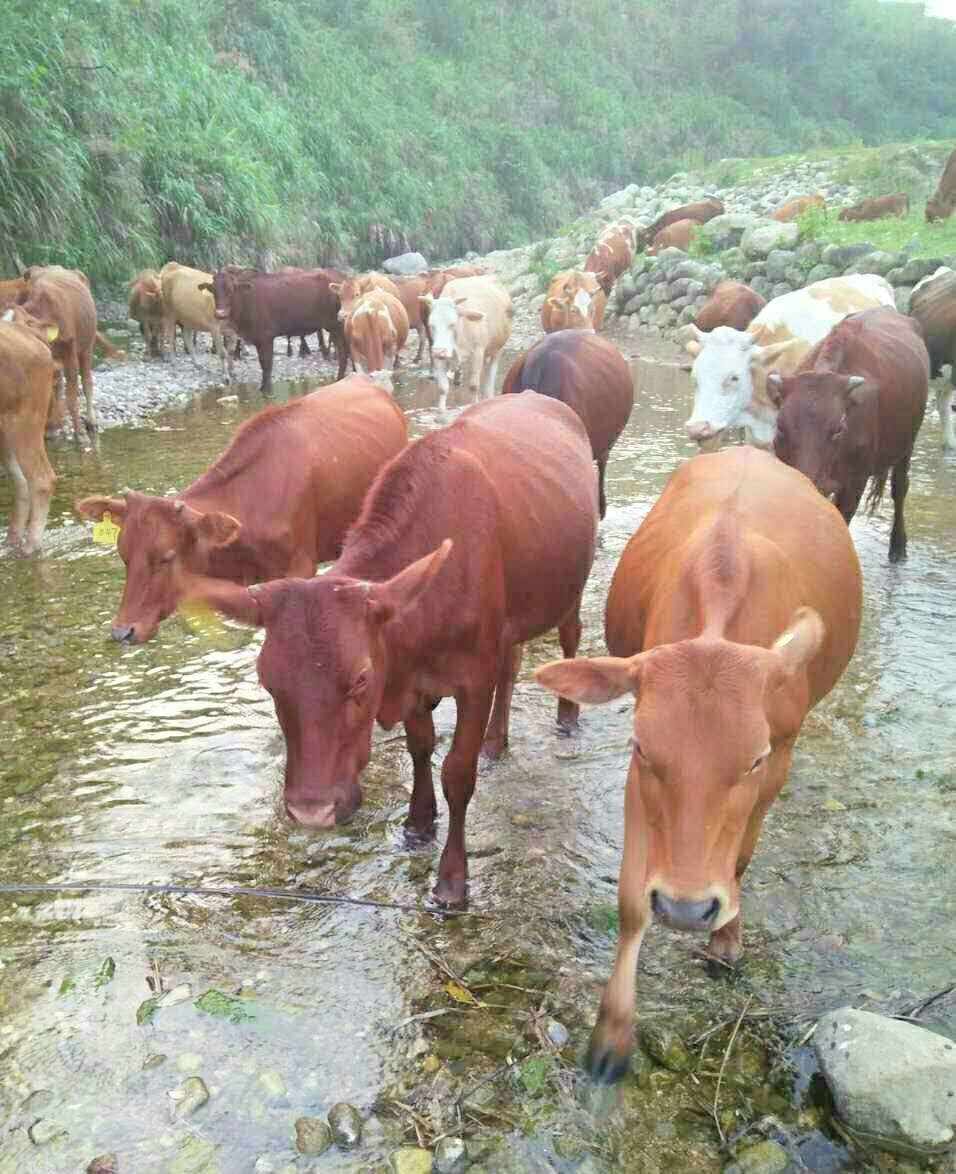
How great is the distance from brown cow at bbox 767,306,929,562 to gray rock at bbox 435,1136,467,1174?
468 cm

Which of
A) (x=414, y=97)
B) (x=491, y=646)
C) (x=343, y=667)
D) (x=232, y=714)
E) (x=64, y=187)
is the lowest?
(x=232, y=714)

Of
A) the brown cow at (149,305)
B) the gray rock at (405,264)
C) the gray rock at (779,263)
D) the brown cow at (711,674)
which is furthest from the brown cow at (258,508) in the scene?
the gray rock at (405,264)

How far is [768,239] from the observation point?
20.2 m

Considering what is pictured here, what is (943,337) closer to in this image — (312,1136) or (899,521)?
(899,521)

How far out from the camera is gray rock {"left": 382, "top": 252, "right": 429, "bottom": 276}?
28.7 m

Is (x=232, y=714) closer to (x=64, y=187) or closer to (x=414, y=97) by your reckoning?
(x=64, y=187)

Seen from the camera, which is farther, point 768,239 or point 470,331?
point 768,239

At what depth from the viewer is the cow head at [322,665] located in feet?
9.39

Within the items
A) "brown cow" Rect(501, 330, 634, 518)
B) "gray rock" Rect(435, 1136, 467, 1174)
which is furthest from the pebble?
"brown cow" Rect(501, 330, 634, 518)

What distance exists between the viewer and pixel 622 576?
12.8 ft

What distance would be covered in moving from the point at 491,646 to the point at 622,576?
2.18 ft

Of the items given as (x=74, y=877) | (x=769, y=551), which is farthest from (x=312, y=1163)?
(x=769, y=551)

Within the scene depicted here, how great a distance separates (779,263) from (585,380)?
12.9m

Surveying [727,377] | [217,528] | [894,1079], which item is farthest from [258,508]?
[727,377]
